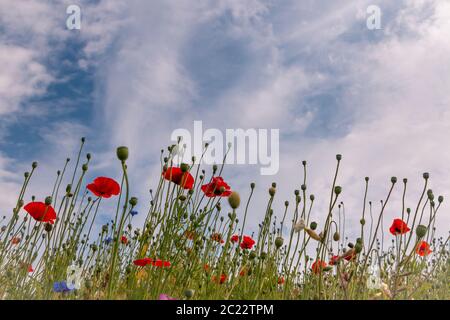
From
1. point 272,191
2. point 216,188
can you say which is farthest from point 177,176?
point 272,191

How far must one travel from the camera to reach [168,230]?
2.49 m

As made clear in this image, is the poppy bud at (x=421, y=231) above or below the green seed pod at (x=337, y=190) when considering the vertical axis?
below

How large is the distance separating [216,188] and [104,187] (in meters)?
0.61

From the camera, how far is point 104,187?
2.66 m

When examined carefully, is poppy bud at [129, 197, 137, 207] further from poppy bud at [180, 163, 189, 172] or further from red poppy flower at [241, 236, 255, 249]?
red poppy flower at [241, 236, 255, 249]

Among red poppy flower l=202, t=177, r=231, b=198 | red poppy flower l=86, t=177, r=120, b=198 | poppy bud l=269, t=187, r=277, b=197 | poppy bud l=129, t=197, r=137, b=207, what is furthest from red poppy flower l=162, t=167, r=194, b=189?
poppy bud l=269, t=187, r=277, b=197

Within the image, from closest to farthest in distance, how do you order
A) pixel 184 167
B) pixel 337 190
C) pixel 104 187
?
pixel 337 190 < pixel 184 167 < pixel 104 187

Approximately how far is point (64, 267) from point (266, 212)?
114cm

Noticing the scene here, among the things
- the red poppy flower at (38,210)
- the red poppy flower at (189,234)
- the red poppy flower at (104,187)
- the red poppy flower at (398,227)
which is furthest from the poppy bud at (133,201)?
the red poppy flower at (398,227)

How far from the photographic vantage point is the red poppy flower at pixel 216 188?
2541 millimetres

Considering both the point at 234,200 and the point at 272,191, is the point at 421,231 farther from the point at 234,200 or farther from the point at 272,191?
the point at 234,200

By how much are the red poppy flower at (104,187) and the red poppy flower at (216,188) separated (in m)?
0.49

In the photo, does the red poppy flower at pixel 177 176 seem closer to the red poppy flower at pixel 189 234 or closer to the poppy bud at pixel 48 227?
the red poppy flower at pixel 189 234
